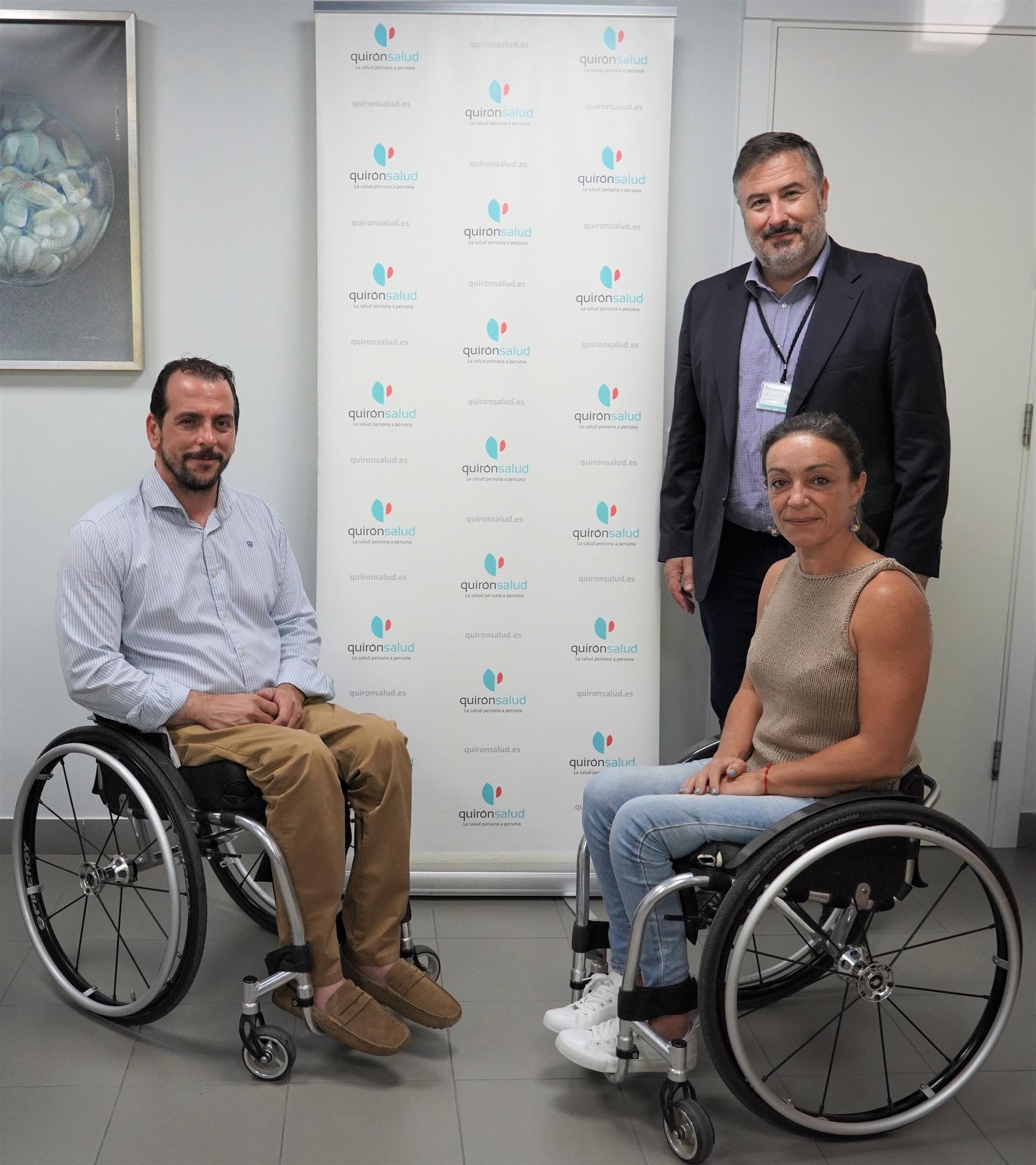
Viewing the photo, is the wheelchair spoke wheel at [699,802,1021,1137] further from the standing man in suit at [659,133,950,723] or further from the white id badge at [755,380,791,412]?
the white id badge at [755,380,791,412]

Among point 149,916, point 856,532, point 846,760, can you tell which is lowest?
point 149,916

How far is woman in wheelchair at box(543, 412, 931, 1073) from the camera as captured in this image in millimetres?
1889

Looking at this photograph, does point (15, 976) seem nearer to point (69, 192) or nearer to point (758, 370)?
point (69, 192)

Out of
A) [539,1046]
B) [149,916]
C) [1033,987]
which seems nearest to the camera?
[539,1046]

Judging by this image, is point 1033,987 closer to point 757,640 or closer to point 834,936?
point 834,936

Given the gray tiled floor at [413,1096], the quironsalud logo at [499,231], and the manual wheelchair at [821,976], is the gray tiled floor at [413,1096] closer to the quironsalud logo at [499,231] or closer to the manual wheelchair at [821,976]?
the manual wheelchair at [821,976]

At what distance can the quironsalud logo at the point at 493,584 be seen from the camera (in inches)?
118

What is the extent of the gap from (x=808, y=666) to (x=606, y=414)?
3.97 ft

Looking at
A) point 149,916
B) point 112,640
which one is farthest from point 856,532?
point 149,916

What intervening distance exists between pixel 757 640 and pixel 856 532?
279mm

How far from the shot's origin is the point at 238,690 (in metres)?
2.44

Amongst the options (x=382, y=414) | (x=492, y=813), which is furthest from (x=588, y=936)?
(x=382, y=414)

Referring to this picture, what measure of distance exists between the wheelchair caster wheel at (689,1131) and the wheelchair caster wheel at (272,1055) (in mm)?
716

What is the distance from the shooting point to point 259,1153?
74.6 inches
